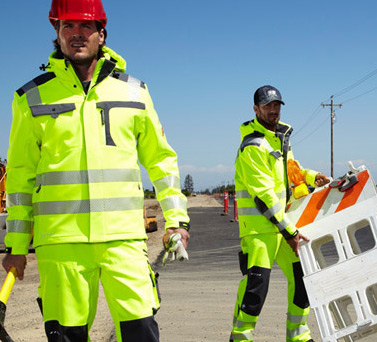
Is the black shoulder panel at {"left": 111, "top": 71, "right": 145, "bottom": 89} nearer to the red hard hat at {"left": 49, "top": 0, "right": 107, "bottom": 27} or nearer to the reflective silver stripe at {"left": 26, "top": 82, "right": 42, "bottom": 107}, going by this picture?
the red hard hat at {"left": 49, "top": 0, "right": 107, "bottom": 27}

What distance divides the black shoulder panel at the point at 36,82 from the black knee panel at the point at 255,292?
2.54m

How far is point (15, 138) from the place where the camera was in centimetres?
337

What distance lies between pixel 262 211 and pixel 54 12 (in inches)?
101

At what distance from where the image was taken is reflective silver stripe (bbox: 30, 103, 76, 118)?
329 cm

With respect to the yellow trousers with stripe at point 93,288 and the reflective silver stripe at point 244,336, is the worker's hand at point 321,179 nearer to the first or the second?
the reflective silver stripe at point 244,336

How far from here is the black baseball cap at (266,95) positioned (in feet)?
17.8

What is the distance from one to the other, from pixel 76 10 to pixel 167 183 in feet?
3.43

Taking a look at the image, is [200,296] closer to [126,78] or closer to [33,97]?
[126,78]

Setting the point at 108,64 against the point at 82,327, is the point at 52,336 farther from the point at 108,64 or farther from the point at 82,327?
the point at 108,64

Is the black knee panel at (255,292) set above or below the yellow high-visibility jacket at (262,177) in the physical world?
below

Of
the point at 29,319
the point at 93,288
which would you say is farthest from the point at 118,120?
the point at 29,319

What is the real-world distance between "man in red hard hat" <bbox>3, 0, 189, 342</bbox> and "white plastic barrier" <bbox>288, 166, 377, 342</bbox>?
4.61ft

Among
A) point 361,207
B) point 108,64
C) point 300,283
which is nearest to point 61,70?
point 108,64

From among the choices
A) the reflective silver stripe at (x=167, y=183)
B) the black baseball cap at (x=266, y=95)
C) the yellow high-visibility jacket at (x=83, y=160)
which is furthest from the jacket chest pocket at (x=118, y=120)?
the black baseball cap at (x=266, y=95)
